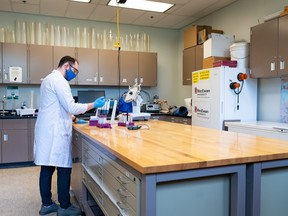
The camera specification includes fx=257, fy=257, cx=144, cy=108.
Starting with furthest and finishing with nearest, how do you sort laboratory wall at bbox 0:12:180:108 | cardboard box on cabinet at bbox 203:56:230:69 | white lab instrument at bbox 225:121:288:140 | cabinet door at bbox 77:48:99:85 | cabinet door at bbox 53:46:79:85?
laboratory wall at bbox 0:12:180:108
cabinet door at bbox 77:48:99:85
cabinet door at bbox 53:46:79:85
cardboard box on cabinet at bbox 203:56:230:69
white lab instrument at bbox 225:121:288:140

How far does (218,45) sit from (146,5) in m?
1.54

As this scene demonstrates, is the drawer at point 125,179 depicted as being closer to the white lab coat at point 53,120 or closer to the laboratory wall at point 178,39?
the white lab coat at point 53,120

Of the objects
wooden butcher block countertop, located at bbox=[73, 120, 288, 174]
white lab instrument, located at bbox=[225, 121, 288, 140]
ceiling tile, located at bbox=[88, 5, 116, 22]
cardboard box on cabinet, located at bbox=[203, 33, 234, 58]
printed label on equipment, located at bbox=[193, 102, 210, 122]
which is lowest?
white lab instrument, located at bbox=[225, 121, 288, 140]

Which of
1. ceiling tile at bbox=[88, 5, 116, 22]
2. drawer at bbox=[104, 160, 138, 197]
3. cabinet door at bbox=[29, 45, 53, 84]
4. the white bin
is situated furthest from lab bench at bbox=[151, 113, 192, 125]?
drawer at bbox=[104, 160, 138, 197]

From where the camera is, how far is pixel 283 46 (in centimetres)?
326

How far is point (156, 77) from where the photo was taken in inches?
230

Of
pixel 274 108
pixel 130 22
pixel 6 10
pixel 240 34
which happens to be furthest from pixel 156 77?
pixel 6 10

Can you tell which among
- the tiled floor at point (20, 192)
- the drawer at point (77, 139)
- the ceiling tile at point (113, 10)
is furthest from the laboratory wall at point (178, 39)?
the drawer at point (77, 139)

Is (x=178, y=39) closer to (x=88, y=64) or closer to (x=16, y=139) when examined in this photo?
(x=88, y=64)

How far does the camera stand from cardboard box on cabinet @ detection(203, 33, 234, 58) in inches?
168

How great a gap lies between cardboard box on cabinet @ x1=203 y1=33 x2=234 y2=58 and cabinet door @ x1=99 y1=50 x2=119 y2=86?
78.6 inches

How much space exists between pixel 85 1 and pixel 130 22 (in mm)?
1474

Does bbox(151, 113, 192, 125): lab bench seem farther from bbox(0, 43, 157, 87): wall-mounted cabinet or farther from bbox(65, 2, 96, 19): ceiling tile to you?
bbox(65, 2, 96, 19): ceiling tile

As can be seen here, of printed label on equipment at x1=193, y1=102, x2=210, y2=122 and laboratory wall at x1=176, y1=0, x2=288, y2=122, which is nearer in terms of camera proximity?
laboratory wall at x1=176, y1=0, x2=288, y2=122
